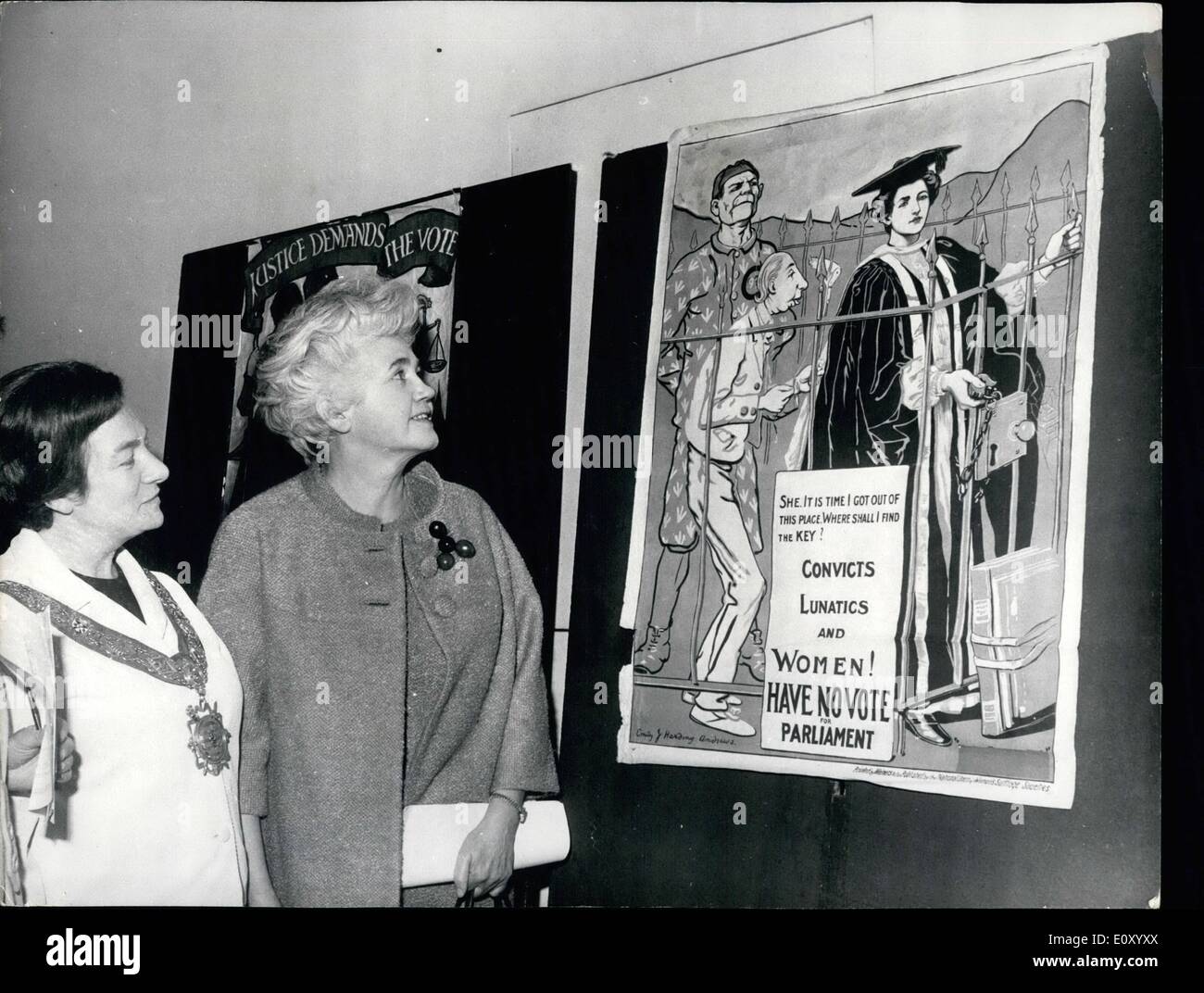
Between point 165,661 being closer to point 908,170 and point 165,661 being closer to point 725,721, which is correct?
point 725,721

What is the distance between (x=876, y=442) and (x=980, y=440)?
0.19 m

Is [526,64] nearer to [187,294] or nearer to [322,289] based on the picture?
[322,289]

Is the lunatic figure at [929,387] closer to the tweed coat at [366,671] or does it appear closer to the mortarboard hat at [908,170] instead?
the mortarboard hat at [908,170]

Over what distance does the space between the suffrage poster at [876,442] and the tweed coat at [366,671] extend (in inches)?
10.5

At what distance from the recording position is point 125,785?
2.30 metres

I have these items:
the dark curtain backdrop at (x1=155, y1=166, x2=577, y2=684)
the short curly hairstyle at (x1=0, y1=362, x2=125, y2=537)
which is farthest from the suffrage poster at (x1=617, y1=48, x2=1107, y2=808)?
the short curly hairstyle at (x1=0, y1=362, x2=125, y2=537)

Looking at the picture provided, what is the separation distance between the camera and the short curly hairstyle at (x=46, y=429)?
238 cm

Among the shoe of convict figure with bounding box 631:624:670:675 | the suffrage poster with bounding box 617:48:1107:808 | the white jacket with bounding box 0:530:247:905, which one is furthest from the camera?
the shoe of convict figure with bounding box 631:624:670:675

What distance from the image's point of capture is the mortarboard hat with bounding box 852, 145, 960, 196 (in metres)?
2.29

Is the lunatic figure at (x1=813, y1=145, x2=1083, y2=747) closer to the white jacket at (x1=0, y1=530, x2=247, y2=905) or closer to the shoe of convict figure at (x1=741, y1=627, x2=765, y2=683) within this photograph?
the shoe of convict figure at (x1=741, y1=627, x2=765, y2=683)

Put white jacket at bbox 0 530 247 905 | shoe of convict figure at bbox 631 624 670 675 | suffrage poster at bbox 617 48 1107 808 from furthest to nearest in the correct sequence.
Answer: shoe of convict figure at bbox 631 624 670 675, white jacket at bbox 0 530 247 905, suffrage poster at bbox 617 48 1107 808

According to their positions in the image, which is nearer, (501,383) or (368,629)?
(368,629)

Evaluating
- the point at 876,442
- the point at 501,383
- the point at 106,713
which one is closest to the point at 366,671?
the point at 106,713
